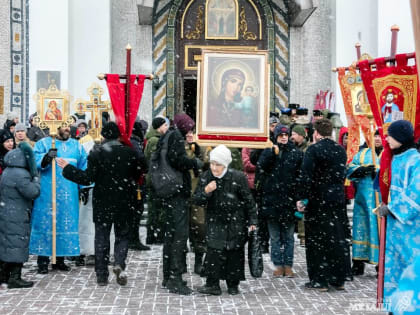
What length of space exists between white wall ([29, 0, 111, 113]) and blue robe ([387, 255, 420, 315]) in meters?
12.4

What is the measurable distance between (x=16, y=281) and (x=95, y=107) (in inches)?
126

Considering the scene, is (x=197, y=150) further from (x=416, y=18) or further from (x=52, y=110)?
(x=416, y=18)

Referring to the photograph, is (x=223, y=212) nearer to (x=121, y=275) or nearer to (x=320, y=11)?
(x=121, y=275)

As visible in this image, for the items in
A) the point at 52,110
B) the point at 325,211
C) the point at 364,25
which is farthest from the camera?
the point at 364,25

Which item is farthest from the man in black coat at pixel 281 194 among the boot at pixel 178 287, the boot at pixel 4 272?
the boot at pixel 4 272

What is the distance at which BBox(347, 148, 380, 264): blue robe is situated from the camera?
789 cm

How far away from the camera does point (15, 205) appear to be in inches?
292

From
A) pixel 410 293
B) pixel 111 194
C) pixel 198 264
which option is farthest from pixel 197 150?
pixel 410 293

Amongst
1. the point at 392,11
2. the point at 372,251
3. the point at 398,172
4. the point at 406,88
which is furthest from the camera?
the point at 392,11

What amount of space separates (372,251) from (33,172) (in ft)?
13.3

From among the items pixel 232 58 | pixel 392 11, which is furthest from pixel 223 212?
pixel 392 11

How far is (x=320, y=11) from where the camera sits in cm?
1587

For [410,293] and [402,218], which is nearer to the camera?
[410,293]

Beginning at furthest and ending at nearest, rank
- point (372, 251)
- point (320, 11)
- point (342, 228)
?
point (320, 11) → point (372, 251) → point (342, 228)
